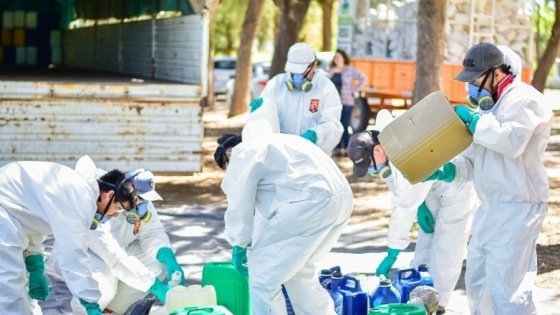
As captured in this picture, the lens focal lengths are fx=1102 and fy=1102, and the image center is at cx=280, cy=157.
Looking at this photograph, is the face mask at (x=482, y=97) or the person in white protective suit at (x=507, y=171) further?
the face mask at (x=482, y=97)

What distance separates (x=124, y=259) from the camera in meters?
6.41

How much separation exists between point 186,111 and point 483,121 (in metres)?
4.71

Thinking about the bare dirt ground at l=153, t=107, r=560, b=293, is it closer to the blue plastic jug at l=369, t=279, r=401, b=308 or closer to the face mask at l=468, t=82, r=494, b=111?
the blue plastic jug at l=369, t=279, r=401, b=308

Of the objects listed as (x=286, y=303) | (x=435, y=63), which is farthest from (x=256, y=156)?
(x=435, y=63)

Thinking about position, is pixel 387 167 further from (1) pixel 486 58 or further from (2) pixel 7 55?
(2) pixel 7 55

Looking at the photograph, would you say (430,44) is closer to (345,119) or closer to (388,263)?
(345,119)

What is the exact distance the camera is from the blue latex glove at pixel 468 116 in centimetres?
554

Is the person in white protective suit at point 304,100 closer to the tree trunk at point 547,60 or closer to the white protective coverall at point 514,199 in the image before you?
the white protective coverall at point 514,199

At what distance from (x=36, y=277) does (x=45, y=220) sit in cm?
64

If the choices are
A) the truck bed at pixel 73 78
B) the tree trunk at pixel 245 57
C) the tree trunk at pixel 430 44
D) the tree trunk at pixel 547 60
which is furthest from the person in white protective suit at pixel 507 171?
Answer: the tree trunk at pixel 547 60

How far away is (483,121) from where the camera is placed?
18.0 feet

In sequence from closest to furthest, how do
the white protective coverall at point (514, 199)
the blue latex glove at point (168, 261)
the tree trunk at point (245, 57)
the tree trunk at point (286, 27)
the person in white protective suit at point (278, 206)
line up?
the person in white protective suit at point (278, 206) → the white protective coverall at point (514, 199) → the blue latex glove at point (168, 261) → the tree trunk at point (286, 27) → the tree trunk at point (245, 57)

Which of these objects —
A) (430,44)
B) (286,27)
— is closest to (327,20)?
(286,27)

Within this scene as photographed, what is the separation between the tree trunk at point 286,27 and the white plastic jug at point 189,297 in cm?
1180
